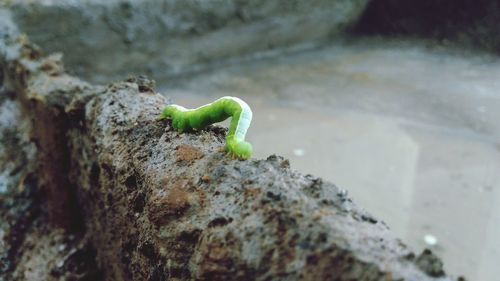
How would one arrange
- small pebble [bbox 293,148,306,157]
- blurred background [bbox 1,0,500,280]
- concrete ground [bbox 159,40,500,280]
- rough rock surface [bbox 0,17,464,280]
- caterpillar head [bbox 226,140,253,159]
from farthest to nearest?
small pebble [bbox 293,148,306,157] < blurred background [bbox 1,0,500,280] < concrete ground [bbox 159,40,500,280] < caterpillar head [bbox 226,140,253,159] < rough rock surface [bbox 0,17,464,280]

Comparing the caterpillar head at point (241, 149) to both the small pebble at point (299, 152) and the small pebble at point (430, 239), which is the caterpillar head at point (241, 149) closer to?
the small pebble at point (430, 239)

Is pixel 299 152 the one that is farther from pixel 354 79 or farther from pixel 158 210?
pixel 158 210

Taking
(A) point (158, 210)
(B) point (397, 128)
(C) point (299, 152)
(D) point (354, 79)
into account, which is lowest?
(C) point (299, 152)

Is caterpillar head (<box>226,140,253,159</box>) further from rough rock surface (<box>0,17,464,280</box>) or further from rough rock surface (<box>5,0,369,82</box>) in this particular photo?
rough rock surface (<box>5,0,369,82</box>)

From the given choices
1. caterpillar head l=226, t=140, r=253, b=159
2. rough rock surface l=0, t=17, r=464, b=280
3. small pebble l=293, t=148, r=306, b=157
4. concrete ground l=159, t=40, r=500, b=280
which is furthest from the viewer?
small pebble l=293, t=148, r=306, b=157

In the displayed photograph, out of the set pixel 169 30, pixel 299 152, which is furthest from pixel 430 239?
pixel 169 30

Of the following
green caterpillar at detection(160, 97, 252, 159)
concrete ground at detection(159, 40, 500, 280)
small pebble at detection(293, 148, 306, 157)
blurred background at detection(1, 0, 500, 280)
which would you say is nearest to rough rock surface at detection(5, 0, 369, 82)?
blurred background at detection(1, 0, 500, 280)

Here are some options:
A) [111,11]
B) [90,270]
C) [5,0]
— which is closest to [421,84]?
[111,11]
